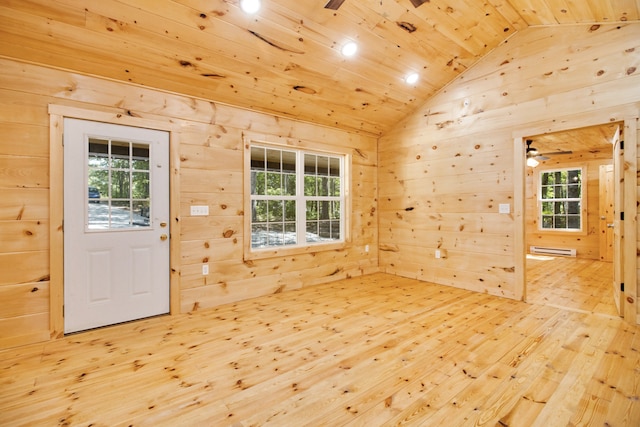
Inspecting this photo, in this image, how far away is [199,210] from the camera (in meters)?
3.45

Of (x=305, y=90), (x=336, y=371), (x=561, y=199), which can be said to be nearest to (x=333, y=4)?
(x=305, y=90)

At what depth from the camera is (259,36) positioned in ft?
9.39

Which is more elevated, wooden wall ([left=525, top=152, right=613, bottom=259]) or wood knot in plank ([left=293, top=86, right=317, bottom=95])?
wood knot in plank ([left=293, top=86, right=317, bottom=95])

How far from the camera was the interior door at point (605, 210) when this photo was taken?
20.6 ft

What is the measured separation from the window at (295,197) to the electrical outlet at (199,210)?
624 mm

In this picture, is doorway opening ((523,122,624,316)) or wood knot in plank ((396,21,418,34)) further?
doorway opening ((523,122,624,316))

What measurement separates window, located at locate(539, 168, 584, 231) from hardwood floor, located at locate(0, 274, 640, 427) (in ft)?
16.1

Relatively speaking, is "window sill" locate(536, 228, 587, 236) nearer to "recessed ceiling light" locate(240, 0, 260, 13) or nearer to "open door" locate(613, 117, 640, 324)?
"open door" locate(613, 117, 640, 324)

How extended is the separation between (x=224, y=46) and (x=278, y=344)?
272cm

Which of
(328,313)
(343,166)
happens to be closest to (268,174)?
(343,166)

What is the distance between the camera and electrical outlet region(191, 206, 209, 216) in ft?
11.2

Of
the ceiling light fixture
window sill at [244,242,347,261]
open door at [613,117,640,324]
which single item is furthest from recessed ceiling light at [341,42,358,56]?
open door at [613,117,640,324]

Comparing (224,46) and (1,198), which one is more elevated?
(224,46)

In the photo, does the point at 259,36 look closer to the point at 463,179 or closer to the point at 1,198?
the point at 1,198
